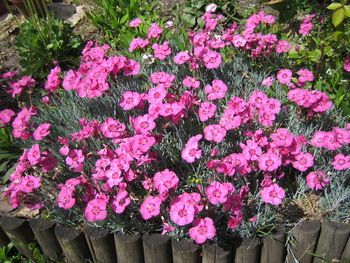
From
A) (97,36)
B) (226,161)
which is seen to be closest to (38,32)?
(97,36)

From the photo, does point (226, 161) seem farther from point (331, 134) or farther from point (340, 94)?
point (340, 94)

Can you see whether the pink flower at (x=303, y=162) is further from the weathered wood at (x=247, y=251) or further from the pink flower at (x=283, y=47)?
the pink flower at (x=283, y=47)

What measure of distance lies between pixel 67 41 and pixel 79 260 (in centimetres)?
212

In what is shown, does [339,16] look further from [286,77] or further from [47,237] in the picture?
[47,237]

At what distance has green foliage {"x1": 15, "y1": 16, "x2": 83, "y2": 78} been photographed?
125 inches

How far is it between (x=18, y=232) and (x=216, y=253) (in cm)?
110

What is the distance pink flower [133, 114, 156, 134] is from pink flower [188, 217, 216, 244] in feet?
1.69

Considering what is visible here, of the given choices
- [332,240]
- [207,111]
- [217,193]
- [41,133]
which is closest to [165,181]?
[217,193]

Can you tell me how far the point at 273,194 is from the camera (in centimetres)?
174

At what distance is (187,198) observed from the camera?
5.44 ft

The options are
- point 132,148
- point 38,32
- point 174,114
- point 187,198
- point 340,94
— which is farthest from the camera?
point 38,32

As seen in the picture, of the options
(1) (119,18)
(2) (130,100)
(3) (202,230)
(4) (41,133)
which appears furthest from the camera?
(1) (119,18)

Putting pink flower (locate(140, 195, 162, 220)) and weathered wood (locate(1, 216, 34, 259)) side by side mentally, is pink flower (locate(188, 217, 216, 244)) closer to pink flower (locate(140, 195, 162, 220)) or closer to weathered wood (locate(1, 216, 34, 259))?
pink flower (locate(140, 195, 162, 220))

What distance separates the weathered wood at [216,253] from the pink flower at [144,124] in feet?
2.08
